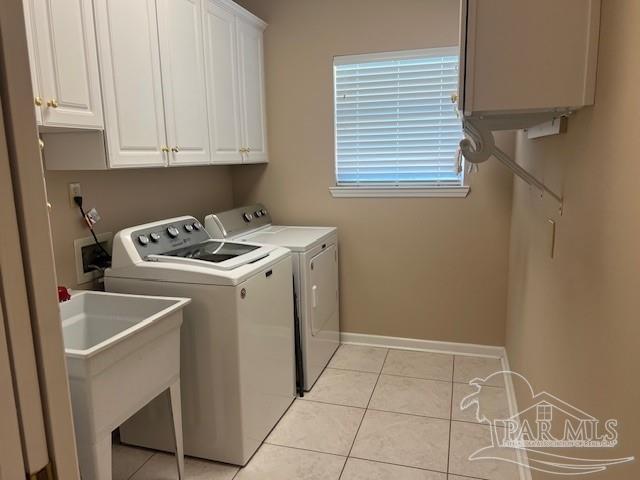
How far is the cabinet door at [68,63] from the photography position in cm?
160

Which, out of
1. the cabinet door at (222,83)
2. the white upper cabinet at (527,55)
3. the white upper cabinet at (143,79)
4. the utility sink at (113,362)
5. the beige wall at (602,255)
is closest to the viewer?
the beige wall at (602,255)

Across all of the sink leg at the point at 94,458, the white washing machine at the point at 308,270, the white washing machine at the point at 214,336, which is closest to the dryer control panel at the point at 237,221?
the white washing machine at the point at 308,270

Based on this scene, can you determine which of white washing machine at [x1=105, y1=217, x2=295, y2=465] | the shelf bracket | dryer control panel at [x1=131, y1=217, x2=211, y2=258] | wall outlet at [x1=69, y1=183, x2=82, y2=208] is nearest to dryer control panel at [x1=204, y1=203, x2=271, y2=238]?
dryer control panel at [x1=131, y1=217, x2=211, y2=258]

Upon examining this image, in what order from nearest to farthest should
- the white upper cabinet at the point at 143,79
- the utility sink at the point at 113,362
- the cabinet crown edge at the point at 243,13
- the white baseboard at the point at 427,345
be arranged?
1. the utility sink at the point at 113,362
2. the white upper cabinet at the point at 143,79
3. the cabinet crown edge at the point at 243,13
4. the white baseboard at the point at 427,345

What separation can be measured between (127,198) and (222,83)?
882 millimetres

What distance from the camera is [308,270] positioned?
274 centimetres

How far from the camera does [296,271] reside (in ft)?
8.84

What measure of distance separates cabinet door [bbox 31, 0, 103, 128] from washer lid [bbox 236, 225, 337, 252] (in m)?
1.22

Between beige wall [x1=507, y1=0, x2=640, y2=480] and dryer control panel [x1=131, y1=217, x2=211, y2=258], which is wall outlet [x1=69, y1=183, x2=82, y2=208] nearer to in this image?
dryer control panel [x1=131, y1=217, x2=211, y2=258]

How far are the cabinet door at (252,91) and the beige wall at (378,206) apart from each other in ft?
0.33

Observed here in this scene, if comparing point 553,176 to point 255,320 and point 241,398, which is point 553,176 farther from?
point 241,398

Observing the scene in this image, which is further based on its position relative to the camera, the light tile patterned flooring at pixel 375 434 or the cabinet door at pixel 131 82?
the light tile patterned flooring at pixel 375 434

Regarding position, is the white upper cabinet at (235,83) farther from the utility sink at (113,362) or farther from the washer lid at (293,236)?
the utility sink at (113,362)

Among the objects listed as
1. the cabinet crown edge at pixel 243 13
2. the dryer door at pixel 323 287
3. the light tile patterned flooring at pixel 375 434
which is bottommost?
the light tile patterned flooring at pixel 375 434
